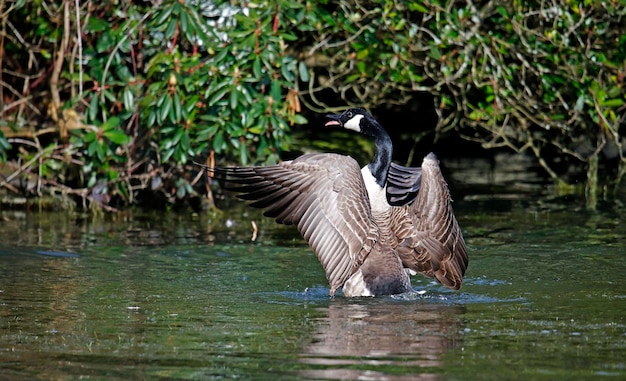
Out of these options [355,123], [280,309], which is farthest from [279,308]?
[355,123]

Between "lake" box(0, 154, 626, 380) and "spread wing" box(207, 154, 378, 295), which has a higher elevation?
"spread wing" box(207, 154, 378, 295)

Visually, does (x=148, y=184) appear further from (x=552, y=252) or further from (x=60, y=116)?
(x=552, y=252)

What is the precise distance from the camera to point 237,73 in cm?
1098

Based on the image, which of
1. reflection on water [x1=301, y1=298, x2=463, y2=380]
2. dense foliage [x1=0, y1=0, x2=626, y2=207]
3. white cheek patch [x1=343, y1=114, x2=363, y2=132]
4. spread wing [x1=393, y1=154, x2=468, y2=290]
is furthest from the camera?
dense foliage [x1=0, y1=0, x2=626, y2=207]

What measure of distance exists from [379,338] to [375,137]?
2.55 m

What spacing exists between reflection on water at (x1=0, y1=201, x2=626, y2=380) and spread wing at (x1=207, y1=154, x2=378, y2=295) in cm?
35

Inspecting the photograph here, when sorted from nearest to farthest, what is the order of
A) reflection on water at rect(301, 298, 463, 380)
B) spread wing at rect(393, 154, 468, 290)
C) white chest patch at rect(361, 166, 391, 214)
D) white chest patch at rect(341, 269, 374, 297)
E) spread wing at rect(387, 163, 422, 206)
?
1. reflection on water at rect(301, 298, 463, 380)
2. white chest patch at rect(341, 269, 374, 297)
3. spread wing at rect(393, 154, 468, 290)
4. white chest patch at rect(361, 166, 391, 214)
5. spread wing at rect(387, 163, 422, 206)

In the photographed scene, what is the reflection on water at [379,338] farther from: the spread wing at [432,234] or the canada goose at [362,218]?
the spread wing at [432,234]

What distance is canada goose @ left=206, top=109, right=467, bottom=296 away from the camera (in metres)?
8.23

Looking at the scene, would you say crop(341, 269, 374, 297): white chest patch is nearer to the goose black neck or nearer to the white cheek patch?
the goose black neck

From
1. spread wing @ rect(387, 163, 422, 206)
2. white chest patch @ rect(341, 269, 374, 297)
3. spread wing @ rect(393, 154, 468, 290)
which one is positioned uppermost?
spread wing @ rect(387, 163, 422, 206)

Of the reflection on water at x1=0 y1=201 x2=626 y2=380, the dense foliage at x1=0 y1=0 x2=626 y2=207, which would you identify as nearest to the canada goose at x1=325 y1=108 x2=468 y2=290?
the reflection on water at x1=0 y1=201 x2=626 y2=380

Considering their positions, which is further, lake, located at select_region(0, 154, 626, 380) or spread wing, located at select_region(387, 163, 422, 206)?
spread wing, located at select_region(387, 163, 422, 206)

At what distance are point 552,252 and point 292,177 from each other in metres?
2.97
